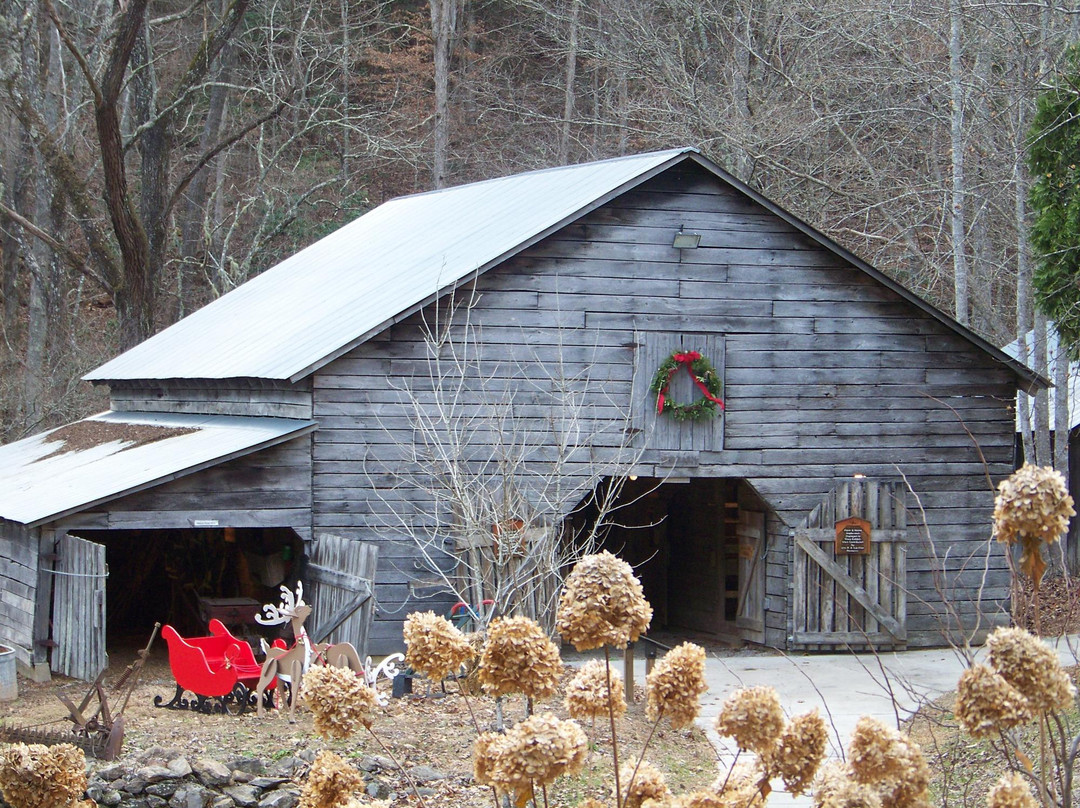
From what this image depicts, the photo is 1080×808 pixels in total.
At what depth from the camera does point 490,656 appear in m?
3.02

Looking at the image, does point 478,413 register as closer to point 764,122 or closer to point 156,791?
point 156,791

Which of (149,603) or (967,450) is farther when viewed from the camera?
(149,603)

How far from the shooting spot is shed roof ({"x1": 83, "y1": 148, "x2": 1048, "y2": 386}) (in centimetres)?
1474

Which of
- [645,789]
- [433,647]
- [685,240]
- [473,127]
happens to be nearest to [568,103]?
[473,127]

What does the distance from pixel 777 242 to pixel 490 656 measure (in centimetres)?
1318

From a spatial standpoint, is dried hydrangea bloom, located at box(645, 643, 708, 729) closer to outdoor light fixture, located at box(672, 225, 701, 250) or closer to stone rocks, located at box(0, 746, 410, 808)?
stone rocks, located at box(0, 746, 410, 808)

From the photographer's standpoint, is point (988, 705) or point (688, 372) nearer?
point (988, 705)

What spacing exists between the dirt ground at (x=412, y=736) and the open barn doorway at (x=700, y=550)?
14.0 feet

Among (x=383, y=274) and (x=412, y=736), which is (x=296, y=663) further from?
(x=383, y=274)

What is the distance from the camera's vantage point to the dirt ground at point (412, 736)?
9930 millimetres

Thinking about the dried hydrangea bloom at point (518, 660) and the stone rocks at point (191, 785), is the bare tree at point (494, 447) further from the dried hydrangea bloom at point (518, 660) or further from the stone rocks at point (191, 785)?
the dried hydrangea bloom at point (518, 660)

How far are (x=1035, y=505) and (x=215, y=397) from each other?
51.4 ft

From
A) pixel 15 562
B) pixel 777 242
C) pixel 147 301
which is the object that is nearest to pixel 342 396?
pixel 15 562

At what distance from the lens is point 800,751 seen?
299cm
